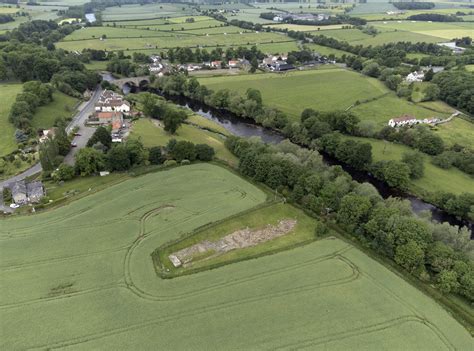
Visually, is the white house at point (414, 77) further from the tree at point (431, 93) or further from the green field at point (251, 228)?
the green field at point (251, 228)

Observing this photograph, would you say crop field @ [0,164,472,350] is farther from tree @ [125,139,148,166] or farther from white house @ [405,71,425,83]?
white house @ [405,71,425,83]

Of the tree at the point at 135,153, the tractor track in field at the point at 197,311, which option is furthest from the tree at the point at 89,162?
the tractor track in field at the point at 197,311

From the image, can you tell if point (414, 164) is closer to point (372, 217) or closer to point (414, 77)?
point (372, 217)

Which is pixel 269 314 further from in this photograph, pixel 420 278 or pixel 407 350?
pixel 420 278

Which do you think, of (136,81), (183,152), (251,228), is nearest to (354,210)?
(251,228)

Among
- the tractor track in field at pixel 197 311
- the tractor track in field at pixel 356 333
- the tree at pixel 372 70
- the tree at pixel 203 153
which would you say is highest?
the tree at pixel 372 70

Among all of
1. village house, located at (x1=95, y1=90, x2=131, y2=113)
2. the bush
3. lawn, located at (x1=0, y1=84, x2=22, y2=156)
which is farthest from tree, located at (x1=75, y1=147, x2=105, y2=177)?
village house, located at (x1=95, y1=90, x2=131, y2=113)
